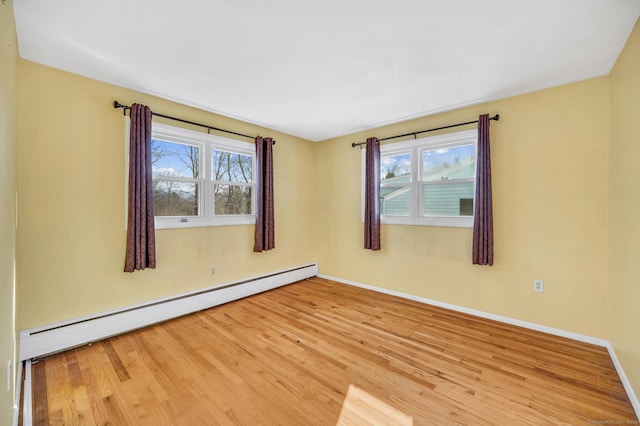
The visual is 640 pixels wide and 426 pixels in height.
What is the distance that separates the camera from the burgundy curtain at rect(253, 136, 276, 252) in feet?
12.7

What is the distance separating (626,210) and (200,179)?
4.12 m

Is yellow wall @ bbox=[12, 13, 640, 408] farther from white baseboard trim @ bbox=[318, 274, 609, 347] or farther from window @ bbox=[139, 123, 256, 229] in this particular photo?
window @ bbox=[139, 123, 256, 229]

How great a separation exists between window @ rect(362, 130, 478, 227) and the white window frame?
81.4 inches

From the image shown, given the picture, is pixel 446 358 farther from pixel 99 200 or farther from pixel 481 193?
pixel 99 200

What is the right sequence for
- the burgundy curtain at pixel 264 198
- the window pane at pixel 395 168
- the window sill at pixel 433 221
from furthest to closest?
the burgundy curtain at pixel 264 198
the window pane at pixel 395 168
the window sill at pixel 433 221

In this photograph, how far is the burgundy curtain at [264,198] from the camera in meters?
3.87

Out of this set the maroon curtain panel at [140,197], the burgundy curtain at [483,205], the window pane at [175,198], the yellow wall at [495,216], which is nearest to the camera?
the yellow wall at [495,216]

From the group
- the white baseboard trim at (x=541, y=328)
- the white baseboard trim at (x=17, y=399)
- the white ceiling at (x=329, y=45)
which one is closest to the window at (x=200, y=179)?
the white ceiling at (x=329, y=45)

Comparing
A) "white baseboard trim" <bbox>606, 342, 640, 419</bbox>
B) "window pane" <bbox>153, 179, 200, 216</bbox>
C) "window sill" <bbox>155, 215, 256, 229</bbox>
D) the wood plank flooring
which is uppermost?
"window pane" <bbox>153, 179, 200, 216</bbox>

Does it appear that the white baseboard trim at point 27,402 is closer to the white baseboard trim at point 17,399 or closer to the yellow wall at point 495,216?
the white baseboard trim at point 17,399

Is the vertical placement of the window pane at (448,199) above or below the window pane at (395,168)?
below

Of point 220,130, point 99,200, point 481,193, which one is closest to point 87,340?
point 99,200

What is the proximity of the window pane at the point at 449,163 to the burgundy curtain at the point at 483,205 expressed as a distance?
0.87 feet

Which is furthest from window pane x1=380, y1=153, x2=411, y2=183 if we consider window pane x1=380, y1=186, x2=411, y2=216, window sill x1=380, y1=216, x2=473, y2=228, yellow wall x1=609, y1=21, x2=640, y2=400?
yellow wall x1=609, y1=21, x2=640, y2=400
